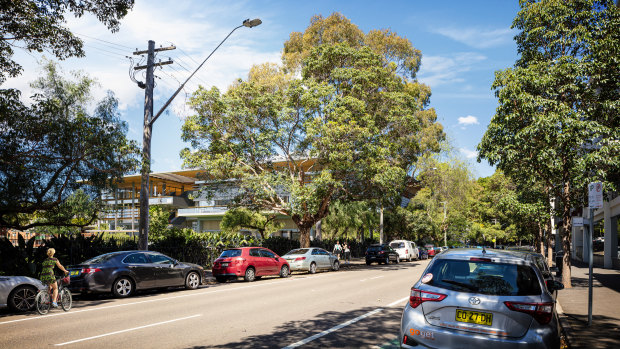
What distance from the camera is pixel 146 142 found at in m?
16.4

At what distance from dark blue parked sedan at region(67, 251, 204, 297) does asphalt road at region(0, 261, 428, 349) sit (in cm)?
45

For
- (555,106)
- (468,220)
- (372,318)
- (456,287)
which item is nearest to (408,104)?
(555,106)

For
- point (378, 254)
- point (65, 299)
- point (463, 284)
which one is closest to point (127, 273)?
point (65, 299)

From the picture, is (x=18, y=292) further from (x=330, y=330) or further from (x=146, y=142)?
(x=330, y=330)

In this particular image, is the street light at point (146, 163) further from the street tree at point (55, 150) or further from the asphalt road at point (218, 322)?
the asphalt road at point (218, 322)

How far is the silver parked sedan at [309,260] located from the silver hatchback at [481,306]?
18.4 metres

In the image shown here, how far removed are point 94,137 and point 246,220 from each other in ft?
68.1

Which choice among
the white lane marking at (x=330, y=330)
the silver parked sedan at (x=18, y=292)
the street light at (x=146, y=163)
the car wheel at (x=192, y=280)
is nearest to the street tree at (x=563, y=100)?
the white lane marking at (x=330, y=330)

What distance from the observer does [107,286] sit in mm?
13156

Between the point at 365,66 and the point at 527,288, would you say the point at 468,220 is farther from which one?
the point at 527,288

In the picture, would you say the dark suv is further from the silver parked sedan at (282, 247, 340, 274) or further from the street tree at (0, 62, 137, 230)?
the street tree at (0, 62, 137, 230)

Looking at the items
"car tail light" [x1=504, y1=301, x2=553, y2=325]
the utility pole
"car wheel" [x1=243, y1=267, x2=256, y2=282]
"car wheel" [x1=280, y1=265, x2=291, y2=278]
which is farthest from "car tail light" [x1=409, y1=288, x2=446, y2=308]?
"car wheel" [x1=280, y1=265, x2=291, y2=278]

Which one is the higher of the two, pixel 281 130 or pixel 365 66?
pixel 365 66

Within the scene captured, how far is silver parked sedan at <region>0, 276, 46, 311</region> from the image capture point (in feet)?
34.1
